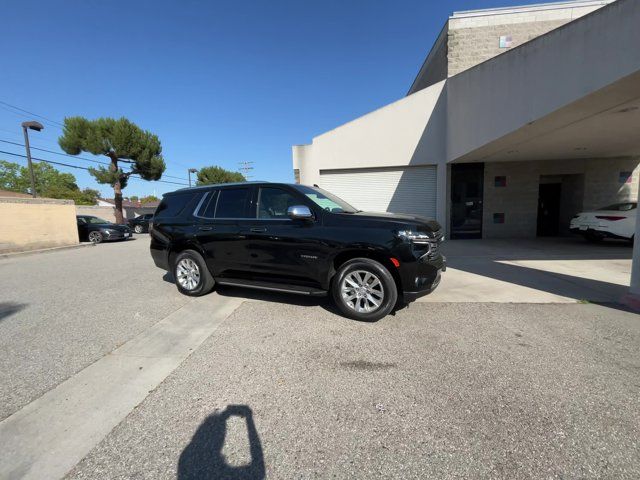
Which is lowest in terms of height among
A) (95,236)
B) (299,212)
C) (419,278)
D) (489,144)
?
(95,236)

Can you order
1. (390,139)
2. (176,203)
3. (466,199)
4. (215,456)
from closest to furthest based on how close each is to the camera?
1. (215,456)
2. (176,203)
3. (390,139)
4. (466,199)

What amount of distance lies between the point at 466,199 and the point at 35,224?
17.5 m

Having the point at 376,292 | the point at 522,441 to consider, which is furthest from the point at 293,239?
the point at 522,441

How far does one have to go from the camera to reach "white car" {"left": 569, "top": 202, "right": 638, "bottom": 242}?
9148 mm

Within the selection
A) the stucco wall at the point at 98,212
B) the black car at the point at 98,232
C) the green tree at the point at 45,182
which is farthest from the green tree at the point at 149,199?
the black car at the point at 98,232

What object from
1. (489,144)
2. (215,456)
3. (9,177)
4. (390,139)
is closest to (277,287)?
(215,456)

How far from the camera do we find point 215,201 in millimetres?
4949

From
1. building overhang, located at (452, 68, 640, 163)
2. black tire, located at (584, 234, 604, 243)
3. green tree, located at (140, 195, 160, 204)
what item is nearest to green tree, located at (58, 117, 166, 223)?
building overhang, located at (452, 68, 640, 163)

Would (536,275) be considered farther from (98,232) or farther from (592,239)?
(98,232)

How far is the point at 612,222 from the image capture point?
9305 mm

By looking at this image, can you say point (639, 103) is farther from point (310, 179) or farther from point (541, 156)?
point (310, 179)

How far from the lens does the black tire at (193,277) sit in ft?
16.1

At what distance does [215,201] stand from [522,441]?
4717 mm

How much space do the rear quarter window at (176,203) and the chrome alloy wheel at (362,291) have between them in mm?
3065
